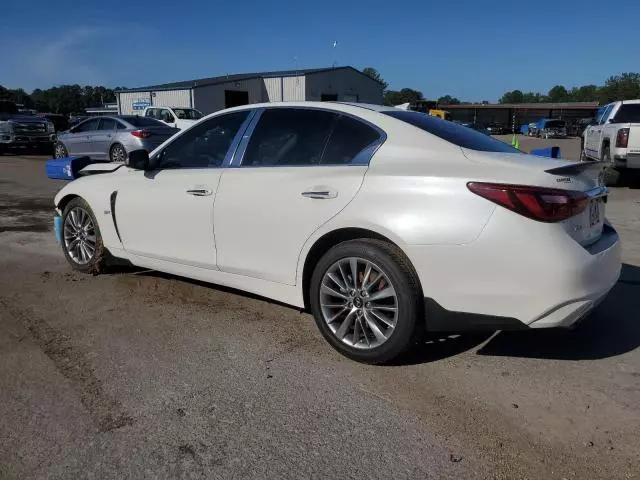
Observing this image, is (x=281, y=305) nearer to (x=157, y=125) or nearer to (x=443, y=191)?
(x=443, y=191)

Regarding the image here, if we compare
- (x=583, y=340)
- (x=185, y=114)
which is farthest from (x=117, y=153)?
(x=583, y=340)

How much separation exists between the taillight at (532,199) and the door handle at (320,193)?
35.6 inches

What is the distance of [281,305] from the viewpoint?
4.69m

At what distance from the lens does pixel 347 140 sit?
12.4ft

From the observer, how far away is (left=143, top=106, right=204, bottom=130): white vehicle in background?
2214cm

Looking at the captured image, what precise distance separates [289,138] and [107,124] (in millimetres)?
14673

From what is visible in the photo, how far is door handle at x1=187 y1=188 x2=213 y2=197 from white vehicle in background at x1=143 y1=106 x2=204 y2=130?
18.2 m

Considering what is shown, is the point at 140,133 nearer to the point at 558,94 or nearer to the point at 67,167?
the point at 67,167

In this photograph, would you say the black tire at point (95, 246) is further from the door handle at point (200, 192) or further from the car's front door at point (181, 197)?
the door handle at point (200, 192)

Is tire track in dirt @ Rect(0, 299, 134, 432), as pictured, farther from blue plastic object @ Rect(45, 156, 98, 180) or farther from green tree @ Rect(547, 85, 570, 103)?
green tree @ Rect(547, 85, 570, 103)

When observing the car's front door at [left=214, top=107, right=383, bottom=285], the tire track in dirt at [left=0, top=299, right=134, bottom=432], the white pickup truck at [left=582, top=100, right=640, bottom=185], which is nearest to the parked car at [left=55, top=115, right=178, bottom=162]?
the white pickup truck at [left=582, top=100, right=640, bottom=185]

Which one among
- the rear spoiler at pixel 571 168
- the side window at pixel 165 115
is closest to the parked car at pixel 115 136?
the side window at pixel 165 115

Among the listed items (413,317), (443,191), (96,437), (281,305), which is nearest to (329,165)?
(443,191)

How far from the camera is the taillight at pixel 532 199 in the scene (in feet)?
9.94
